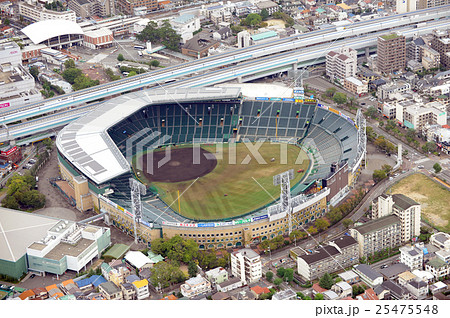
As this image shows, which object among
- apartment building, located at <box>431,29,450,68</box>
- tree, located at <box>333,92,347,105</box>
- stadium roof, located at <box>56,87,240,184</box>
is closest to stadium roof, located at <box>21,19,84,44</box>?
stadium roof, located at <box>56,87,240,184</box>

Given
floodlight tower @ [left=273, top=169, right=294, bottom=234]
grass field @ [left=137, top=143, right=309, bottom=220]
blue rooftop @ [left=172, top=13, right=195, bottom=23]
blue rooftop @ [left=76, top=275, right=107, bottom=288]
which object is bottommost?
blue rooftop @ [left=76, top=275, right=107, bottom=288]

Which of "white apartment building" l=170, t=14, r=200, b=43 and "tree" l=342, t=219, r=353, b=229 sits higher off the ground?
"white apartment building" l=170, t=14, r=200, b=43

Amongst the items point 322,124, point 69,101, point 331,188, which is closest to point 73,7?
point 69,101

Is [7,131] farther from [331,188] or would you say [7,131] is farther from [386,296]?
[386,296]

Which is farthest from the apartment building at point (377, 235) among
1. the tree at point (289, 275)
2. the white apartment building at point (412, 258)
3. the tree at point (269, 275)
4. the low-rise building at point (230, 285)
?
the low-rise building at point (230, 285)

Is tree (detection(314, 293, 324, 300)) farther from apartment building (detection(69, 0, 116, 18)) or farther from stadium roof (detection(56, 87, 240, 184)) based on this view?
apartment building (detection(69, 0, 116, 18))
